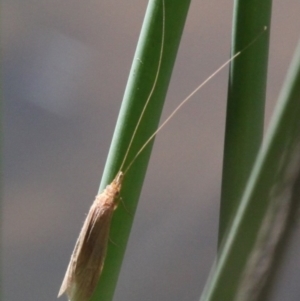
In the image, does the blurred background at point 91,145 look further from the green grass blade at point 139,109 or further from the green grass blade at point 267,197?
the green grass blade at point 267,197

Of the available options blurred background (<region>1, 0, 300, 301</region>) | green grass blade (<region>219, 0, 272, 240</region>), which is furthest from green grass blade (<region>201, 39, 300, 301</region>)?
blurred background (<region>1, 0, 300, 301</region>)

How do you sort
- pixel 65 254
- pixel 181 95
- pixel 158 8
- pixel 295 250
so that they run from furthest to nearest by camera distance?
1. pixel 65 254
2. pixel 181 95
3. pixel 158 8
4. pixel 295 250

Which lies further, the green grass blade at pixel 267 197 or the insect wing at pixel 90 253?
the insect wing at pixel 90 253

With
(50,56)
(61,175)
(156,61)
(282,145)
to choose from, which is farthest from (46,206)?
(282,145)

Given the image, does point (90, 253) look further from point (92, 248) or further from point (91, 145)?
point (91, 145)

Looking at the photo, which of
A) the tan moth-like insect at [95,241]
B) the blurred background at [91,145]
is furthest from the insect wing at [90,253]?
the blurred background at [91,145]

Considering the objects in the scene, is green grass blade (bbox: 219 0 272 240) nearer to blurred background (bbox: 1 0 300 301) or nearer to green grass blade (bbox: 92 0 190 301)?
green grass blade (bbox: 92 0 190 301)

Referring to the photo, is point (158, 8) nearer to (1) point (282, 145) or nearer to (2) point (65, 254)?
(1) point (282, 145)
